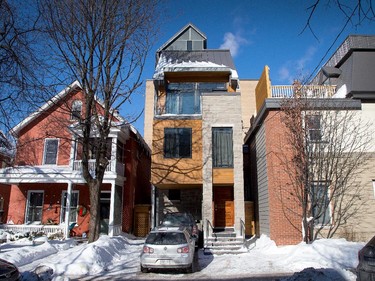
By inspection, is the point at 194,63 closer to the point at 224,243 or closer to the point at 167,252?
the point at 224,243

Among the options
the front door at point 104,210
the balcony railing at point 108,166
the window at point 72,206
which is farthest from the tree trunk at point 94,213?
the window at point 72,206

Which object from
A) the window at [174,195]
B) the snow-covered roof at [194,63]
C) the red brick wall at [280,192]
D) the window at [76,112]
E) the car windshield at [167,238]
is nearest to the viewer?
the car windshield at [167,238]

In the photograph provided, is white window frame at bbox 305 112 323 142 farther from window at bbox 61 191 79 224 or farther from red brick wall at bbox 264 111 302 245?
window at bbox 61 191 79 224

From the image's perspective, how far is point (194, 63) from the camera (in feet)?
70.8

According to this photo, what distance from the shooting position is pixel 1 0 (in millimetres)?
6594

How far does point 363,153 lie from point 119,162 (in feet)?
45.7

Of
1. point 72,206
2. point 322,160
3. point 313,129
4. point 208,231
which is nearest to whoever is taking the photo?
point 322,160

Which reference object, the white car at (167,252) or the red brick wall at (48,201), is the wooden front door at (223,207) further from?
the white car at (167,252)

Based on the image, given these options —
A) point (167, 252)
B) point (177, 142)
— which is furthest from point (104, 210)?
point (167, 252)

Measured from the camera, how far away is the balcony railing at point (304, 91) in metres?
15.8

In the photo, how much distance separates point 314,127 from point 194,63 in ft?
30.4

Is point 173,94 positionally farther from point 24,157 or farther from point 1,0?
point 1,0

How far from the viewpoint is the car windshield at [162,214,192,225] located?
15709 millimetres

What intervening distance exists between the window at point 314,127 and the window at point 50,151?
15527 millimetres
